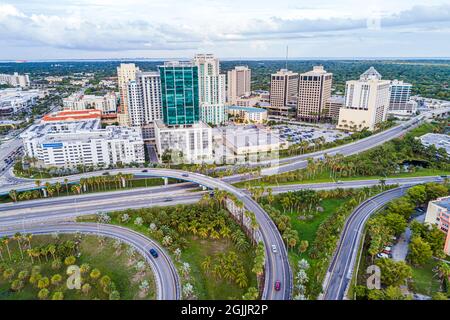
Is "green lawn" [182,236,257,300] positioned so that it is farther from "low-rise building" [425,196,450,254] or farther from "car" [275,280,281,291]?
"low-rise building" [425,196,450,254]

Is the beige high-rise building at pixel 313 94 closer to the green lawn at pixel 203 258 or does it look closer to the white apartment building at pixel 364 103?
the white apartment building at pixel 364 103

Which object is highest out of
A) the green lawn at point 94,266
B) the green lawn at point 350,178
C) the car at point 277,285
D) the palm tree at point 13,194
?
the palm tree at point 13,194

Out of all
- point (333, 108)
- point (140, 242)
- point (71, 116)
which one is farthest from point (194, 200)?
point (333, 108)

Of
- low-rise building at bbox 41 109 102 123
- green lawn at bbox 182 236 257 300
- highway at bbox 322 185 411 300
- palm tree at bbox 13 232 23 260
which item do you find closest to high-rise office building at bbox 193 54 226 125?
low-rise building at bbox 41 109 102 123

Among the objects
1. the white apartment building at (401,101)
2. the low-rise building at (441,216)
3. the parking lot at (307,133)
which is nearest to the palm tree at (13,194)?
the low-rise building at (441,216)

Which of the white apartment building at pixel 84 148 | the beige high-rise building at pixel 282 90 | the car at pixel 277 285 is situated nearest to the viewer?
the car at pixel 277 285

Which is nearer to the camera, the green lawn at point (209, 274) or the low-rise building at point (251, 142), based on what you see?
the green lawn at point (209, 274)

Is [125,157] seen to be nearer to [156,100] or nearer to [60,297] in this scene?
[156,100]

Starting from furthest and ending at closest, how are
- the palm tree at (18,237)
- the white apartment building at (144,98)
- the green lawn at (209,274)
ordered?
the white apartment building at (144,98) < the palm tree at (18,237) < the green lawn at (209,274)
